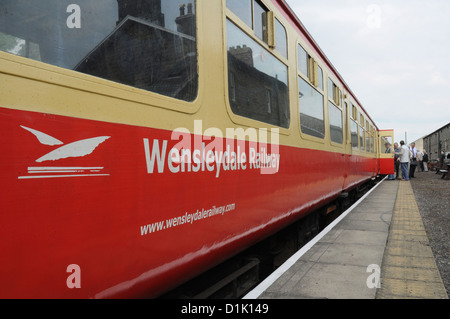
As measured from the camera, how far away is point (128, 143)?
62.8 inches

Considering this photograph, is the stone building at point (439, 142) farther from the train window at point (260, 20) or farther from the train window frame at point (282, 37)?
the train window at point (260, 20)

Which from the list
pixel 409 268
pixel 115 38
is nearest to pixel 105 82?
pixel 115 38

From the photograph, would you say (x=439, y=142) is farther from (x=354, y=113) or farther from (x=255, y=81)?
(x=255, y=81)

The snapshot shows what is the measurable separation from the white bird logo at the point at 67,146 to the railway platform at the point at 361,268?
1.53 metres

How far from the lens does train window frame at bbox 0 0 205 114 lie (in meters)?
1.23

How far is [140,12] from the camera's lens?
1771mm

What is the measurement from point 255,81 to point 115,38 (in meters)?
1.51

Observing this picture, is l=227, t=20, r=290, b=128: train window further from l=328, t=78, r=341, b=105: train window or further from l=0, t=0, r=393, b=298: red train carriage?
l=328, t=78, r=341, b=105: train window

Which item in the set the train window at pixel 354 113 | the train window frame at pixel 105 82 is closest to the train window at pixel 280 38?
the train window frame at pixel 105 82

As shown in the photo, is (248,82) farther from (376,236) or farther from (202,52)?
(376,236)

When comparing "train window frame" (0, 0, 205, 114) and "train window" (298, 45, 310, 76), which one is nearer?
"train window frame" (0, 0, 205, 114)

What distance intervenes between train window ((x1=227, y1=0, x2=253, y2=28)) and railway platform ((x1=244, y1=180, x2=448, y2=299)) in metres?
1.96

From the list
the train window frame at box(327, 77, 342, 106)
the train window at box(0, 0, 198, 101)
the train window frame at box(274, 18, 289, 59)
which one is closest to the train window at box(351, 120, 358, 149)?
the train window frame at box(327, 77, 342, 106)
